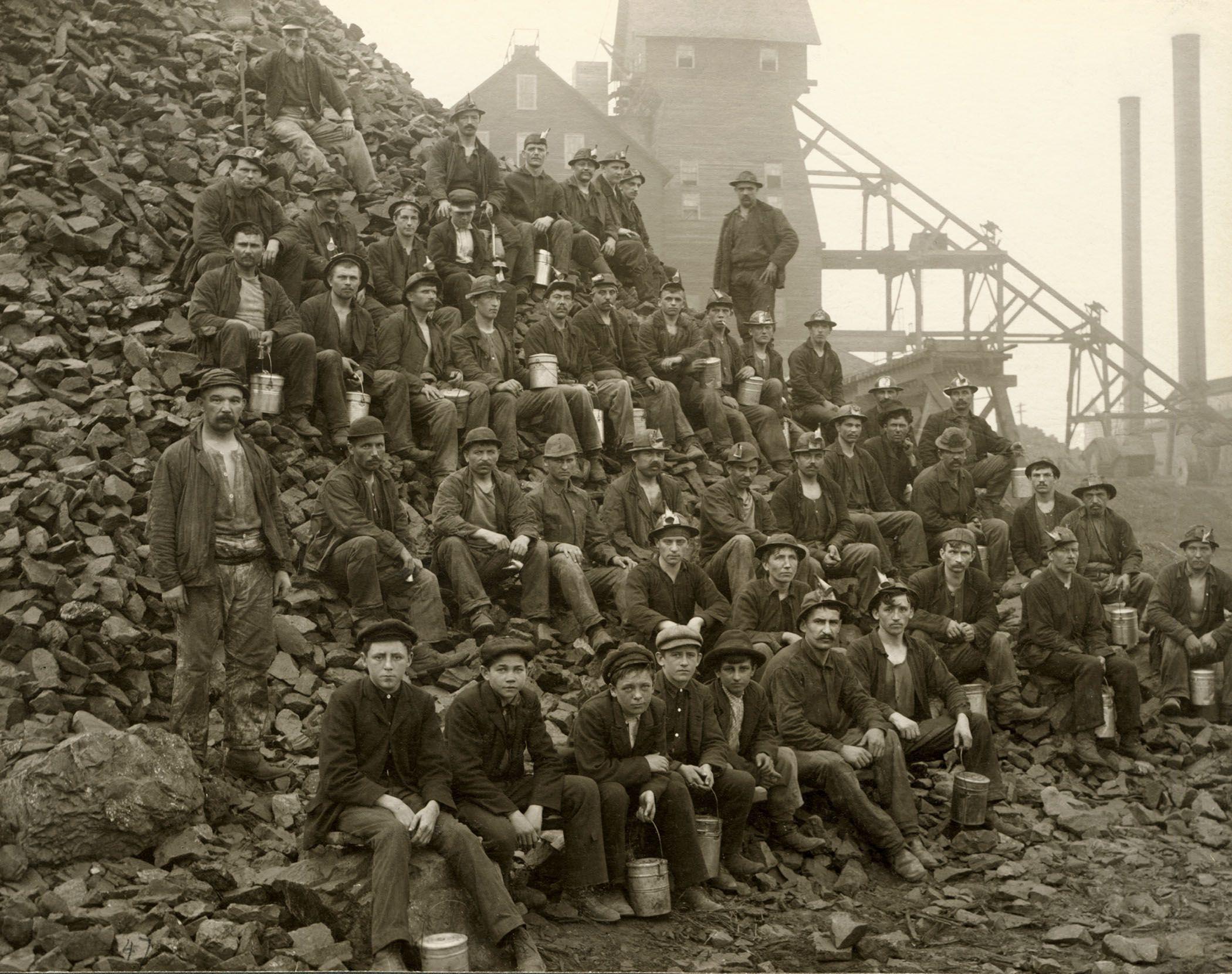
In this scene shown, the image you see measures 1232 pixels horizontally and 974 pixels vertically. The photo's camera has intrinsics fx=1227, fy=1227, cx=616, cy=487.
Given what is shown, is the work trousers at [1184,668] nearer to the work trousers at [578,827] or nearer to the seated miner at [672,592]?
the seated miner at [672,592]

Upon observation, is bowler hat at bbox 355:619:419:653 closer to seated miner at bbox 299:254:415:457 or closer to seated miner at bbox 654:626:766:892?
seated miner at bbox 654:626:766:892

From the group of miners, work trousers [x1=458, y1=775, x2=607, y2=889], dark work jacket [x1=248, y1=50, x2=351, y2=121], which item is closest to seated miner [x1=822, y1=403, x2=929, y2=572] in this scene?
the group of miners

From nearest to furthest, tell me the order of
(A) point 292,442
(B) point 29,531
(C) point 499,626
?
(B) point 29,531 < (C) point 499,626 < (A) point 292,442

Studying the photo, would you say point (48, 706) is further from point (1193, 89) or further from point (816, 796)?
point (1193, 89)

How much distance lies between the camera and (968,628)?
11.3m

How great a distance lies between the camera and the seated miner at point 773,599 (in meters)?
10.6

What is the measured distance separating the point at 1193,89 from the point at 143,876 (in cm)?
1661

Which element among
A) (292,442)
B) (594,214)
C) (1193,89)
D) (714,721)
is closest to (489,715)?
(714,721)

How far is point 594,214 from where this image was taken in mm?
18562

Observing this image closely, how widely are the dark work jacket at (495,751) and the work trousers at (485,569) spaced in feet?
8.63

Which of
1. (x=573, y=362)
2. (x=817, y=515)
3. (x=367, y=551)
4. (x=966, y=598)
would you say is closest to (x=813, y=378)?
(x=573, y=362)

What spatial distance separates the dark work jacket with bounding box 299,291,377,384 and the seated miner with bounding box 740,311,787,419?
5322mm

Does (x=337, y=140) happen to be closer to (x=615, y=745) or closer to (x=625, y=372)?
(x=625, y=372)

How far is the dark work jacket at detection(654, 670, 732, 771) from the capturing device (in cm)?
873
